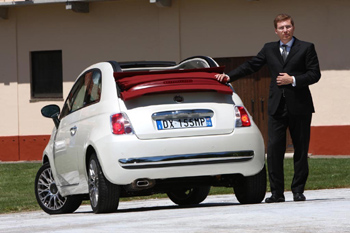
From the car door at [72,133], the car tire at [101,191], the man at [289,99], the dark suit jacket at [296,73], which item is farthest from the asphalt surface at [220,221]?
the dark suit jacket at [296,73]

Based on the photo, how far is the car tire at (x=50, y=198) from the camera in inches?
437

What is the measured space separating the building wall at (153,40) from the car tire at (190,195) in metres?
12.3

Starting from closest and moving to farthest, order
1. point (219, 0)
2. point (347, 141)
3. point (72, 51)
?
point (347, 141) → point (219, 0) → point (72, 51)

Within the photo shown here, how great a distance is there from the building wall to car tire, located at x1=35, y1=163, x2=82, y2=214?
13.2m

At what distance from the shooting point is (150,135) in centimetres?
929

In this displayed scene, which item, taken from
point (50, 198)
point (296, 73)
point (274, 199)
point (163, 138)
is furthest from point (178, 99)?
point (50, 198)

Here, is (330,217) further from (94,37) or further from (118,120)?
(94,37)

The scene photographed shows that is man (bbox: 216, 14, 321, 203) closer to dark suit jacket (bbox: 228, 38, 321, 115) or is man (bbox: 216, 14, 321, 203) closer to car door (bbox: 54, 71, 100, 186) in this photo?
dark suit jacket (bbox: 228, 38, 321, 115)

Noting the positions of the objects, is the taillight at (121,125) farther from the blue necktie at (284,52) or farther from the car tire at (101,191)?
the blue necktie at (284,52)

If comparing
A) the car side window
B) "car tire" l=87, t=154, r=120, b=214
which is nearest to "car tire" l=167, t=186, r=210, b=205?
the car side window

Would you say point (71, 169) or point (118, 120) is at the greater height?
point (118, 120)

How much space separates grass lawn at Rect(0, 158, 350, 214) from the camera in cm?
1385

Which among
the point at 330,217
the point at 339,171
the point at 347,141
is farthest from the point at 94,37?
the point at 330,217

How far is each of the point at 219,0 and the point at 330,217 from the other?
58.5ft
